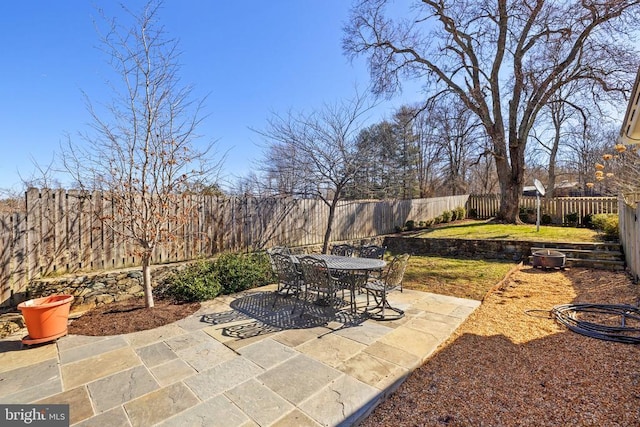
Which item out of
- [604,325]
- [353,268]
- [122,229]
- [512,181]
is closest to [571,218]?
[512,181]

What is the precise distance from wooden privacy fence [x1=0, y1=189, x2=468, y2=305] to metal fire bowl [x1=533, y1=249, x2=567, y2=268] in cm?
477

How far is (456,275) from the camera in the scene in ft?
21.7

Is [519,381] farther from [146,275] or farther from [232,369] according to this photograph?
[146,275]

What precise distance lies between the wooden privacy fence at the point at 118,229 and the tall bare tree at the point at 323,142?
1156 mm

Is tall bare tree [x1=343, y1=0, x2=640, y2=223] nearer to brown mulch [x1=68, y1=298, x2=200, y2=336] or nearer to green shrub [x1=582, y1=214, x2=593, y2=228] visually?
green shrub [x1=582, y1=214, x2=593, y2=228]

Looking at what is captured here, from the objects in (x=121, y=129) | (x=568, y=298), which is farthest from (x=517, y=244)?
(x=121, y=129)

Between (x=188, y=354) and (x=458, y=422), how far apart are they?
2.59 m

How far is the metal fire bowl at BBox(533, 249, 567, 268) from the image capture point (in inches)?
277

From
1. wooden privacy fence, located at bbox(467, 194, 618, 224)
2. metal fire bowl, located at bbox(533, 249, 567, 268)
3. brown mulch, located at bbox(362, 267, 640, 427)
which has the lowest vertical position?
brown mulch, located at bbox(362, 267, 640, 427)

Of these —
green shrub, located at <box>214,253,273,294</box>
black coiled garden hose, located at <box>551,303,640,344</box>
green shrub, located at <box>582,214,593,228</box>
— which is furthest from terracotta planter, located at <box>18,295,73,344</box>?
green shrub, located at <box>582,214,593,228</box>

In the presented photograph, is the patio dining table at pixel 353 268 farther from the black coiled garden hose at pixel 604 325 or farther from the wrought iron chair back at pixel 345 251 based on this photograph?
the black coiled garden hose at pixel 604 325

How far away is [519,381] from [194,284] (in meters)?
4.67

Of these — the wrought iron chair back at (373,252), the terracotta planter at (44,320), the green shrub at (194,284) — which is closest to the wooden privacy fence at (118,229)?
the green shrub at (194,284)

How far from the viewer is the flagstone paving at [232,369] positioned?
7.08ft
